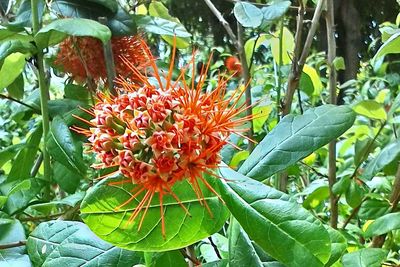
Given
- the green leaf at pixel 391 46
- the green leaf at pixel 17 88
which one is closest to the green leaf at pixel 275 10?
the green leaf at pixel 391 46

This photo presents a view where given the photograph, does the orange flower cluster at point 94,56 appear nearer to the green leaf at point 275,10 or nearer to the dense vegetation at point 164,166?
the dense vegetation at point 164,166

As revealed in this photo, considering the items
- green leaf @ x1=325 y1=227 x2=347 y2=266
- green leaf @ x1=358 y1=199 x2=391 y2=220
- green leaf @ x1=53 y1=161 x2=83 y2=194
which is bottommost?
green leaf @ x1=358 y1=199 x2=391 y2=220

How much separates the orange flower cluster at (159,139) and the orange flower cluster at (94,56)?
25 cm

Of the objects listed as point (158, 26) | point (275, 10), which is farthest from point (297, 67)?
point (158, 26)

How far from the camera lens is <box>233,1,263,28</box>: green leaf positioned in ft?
2.17

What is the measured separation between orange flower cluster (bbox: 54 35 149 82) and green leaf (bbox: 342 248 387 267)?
0.31 m

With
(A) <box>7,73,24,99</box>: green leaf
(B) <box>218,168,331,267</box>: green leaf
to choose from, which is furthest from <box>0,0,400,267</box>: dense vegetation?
(A) <box>7,73,24,99</box>: green leaf

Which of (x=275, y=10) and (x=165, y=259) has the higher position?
(x=275, y=10)

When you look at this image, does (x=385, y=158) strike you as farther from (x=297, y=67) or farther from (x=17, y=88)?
(x=17, y=88)

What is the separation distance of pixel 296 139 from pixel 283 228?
0.37 feet

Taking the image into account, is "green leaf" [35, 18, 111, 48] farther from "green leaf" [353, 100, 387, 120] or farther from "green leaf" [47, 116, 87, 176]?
"green leaf" [353, 100, 387, 120]

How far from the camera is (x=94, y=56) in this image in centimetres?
70

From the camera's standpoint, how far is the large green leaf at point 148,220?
438mm

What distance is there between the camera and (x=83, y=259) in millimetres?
467
